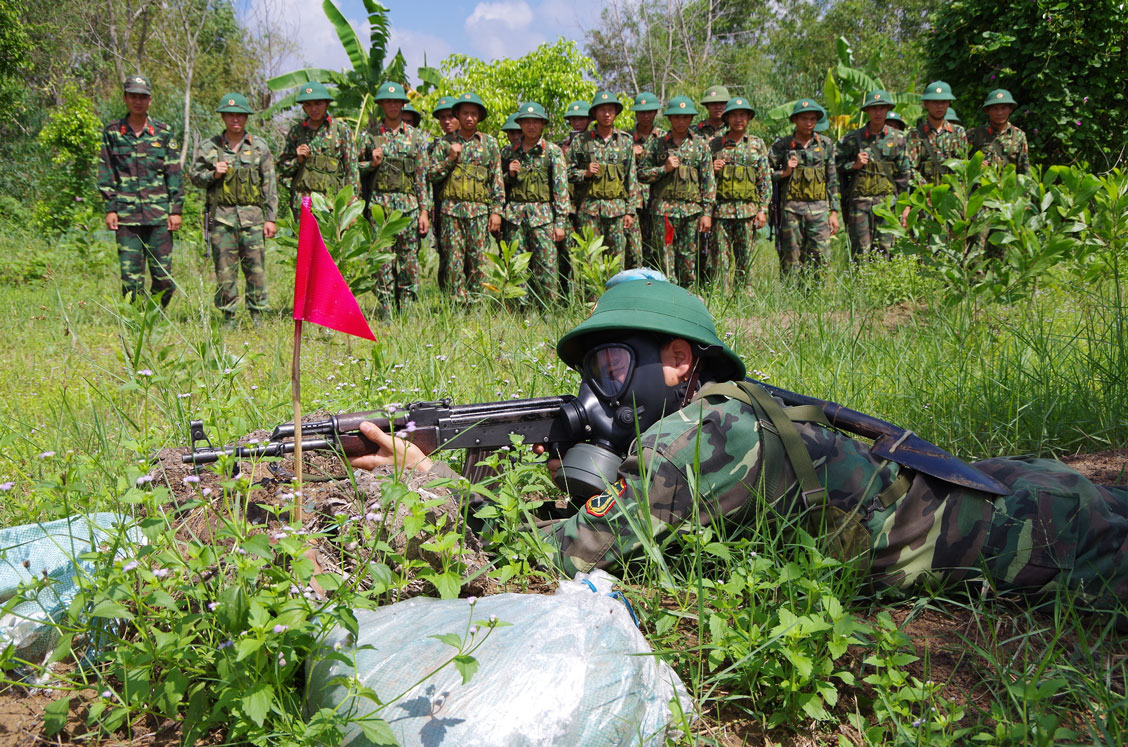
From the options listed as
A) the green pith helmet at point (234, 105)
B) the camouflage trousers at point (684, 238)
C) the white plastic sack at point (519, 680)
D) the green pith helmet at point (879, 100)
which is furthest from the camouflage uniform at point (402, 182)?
the white plastic sack at point (519, 680)

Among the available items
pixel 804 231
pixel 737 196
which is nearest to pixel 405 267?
pixel 737 196


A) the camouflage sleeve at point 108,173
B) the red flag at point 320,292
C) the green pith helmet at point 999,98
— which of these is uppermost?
the green pith helmet at point 999,98

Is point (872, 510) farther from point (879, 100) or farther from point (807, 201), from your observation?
point (879, 100)

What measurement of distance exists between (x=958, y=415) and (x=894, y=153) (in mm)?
6812

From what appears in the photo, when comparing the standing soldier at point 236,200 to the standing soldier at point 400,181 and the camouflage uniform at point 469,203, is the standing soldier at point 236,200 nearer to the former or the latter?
the standing soldier at point 400,181

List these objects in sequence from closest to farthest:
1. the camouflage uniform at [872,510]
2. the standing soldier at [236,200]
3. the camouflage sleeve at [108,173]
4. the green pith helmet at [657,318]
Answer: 1. the camouflage uniform at [872,510]
2. the green pith helmet at [657,318]
3. the camouflage sleeve at [108,173]
4. the standing soldier at [236,200]

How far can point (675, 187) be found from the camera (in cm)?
879

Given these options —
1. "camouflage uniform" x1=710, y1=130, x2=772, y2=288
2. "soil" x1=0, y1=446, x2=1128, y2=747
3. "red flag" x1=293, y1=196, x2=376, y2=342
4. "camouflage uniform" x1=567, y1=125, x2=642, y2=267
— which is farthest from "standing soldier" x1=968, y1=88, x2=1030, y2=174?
"red flag" x1=293, y1=196, x2=376, y2=342

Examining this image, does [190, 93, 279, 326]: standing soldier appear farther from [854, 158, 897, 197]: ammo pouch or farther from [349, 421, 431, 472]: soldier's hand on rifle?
[854, 158, 897, 197]: ammo pouch

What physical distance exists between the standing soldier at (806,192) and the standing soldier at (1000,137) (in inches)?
81.0

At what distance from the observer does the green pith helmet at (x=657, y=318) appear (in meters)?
2.46

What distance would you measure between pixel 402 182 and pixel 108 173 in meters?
2.73

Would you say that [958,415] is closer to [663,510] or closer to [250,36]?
[663,510]

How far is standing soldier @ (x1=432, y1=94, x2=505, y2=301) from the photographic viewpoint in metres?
8.41
